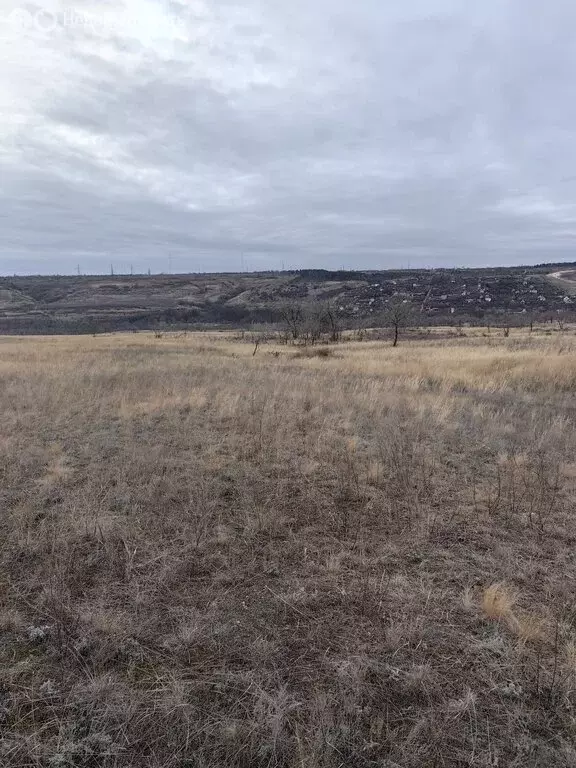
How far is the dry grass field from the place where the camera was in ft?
7.64

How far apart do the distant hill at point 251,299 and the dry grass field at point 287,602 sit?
70.9m

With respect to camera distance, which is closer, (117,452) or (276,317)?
(117,452)

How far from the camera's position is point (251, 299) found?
422ft

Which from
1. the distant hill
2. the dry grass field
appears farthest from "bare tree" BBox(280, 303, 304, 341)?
the dry grass field

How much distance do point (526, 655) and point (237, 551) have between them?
7.37 feet

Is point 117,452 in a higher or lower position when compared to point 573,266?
lower

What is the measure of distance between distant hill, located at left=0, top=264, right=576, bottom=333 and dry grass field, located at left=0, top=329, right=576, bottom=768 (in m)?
70.9

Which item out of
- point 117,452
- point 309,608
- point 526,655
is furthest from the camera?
point 117,452

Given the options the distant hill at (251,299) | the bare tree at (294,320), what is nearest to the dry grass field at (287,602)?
the bare tree at (294,320)

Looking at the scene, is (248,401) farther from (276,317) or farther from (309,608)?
(276,317)

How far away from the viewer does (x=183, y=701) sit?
2.49 metres

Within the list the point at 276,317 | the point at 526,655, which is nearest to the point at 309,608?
the point at 526,655

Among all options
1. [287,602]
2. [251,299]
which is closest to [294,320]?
[287,602]

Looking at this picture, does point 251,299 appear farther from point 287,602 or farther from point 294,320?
point 287,602
